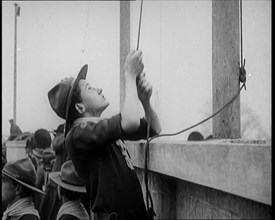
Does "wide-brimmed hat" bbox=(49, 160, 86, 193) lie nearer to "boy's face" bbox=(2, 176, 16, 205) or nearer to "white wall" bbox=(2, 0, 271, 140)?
"white wall" bbox=(2, 0, 271, 140)

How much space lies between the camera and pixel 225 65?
146cm

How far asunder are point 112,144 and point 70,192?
346mm

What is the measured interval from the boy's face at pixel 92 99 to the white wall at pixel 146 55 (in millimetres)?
29

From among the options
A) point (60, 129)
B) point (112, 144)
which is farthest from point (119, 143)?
point (60, 129)

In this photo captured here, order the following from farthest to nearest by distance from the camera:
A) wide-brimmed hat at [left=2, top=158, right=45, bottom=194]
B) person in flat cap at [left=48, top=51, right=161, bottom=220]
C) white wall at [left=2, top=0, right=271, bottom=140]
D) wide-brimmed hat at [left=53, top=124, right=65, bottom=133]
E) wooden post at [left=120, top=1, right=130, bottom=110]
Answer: wide-brimmed hat at [left=2, top=158, right=45, bottom=194], wide-brimmed hat at [left=53, top=124, right=65, bottom=133], wooden post at [left=120, top=1, right=130, bottom=110], person in flat cap at [left=48, top=51, right=161, bottom=220], white wall at [left=2, top=0, right=271, bottom=140]

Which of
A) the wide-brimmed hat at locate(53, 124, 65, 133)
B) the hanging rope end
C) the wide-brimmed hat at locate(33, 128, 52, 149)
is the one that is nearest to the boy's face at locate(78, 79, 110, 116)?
the wide-brimmed hat at locate(53, 124, 65, 133)

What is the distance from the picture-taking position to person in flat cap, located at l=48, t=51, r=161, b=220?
5.06 ft

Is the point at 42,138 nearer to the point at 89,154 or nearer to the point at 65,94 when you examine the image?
the point at 65,94

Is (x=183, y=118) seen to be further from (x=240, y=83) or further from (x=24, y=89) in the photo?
(x=24, y=89)

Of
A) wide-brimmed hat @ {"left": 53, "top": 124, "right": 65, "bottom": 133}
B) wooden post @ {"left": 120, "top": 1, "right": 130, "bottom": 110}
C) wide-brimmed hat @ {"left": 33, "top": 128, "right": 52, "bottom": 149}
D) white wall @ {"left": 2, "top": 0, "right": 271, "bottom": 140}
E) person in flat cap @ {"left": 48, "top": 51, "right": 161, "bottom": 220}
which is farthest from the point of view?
wide-brimmed hat @ {"left": 33, "top": 128, "right": 52, "bottom": 149}

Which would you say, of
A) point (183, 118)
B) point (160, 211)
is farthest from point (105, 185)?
point (183, 118)

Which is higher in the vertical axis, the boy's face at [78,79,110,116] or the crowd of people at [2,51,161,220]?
the boy's face at [78,79,110,116]

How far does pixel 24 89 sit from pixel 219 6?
2.93 ft

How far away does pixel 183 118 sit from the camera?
5.14ft
